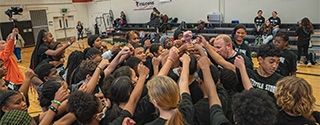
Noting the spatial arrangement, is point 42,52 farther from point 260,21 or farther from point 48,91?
point 260,21

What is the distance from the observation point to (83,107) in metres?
1.61

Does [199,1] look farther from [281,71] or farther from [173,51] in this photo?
[173,51]

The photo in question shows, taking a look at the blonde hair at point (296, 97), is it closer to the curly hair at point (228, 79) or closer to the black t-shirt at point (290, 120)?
the black t-shirt at point (290, 120)

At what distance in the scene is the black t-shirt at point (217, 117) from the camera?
1.53 m

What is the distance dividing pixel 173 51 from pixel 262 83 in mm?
899

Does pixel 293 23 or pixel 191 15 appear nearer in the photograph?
pixel 293 23

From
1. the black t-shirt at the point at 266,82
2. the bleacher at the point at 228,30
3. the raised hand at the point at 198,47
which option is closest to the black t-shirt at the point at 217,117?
the black t-shirt at the point at 266,82

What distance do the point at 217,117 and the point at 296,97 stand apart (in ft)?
1.64

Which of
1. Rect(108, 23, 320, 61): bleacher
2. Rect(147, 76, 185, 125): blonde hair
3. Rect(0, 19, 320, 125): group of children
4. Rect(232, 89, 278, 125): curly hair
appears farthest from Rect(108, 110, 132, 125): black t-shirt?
Rect(108, 23, 320, 61): bleacher

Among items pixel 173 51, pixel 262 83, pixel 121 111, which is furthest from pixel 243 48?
pixel 121 111

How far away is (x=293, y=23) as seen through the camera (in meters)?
9.61

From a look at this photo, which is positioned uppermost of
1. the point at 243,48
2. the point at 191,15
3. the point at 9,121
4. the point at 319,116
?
the point at 191,15

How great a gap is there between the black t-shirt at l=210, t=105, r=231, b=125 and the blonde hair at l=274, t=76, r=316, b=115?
0.38 meters

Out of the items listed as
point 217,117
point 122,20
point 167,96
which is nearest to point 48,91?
point 167,96
